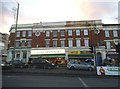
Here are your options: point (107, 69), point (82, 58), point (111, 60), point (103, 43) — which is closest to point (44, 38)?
point (82, 58)

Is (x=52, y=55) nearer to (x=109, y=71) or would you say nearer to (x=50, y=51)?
(x=50, y=51)

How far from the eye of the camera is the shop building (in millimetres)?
45938

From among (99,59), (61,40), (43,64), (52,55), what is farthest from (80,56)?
(43,64)

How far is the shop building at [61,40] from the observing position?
45938mm

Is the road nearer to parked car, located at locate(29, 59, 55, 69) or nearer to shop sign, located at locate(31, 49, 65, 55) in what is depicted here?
parked car, located at locate(29, 59, 55, 69)

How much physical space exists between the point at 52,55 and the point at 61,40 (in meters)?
5.26

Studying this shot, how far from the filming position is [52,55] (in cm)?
4578

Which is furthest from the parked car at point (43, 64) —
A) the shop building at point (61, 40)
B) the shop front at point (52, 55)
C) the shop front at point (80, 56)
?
the shop front at point (80, 56)

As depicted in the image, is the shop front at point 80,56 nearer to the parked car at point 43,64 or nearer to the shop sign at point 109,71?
the parked car at point 43,64

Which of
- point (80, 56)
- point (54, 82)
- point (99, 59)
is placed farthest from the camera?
point (80, 56)

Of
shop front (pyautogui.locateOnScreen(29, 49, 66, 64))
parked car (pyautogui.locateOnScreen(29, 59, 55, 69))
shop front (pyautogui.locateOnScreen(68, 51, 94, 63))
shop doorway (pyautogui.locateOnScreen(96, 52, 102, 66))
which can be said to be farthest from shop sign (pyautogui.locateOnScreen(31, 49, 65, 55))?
parked car (pyautogui.locateOnScreen(29, 59, 55, 69))

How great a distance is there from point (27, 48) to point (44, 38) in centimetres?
562

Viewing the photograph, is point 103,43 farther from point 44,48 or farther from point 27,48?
point 27,48

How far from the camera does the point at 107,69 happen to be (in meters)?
23.6
